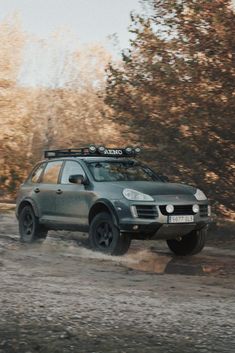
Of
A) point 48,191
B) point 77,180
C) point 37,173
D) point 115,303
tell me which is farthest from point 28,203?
point 115,303

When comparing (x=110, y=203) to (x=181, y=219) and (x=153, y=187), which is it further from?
(x=181, y=219)

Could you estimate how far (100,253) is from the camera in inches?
385

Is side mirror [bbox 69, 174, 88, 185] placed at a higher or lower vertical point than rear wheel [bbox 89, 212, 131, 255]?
higher

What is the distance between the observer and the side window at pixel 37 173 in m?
12.2

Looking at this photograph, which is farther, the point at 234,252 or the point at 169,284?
the point at 234,252

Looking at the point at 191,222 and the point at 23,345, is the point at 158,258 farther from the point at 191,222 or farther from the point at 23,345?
the point at 23,345

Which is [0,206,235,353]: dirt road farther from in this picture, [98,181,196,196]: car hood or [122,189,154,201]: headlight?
[98,181,196,196]: car hood

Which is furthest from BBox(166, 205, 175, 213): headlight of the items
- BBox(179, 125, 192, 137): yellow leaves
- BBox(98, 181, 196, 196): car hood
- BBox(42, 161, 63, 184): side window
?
BBox(179, 125, 192, 137): yellow leaves

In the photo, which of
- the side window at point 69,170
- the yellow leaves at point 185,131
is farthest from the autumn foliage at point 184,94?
the side window at point 69,170

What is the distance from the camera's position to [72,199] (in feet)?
35.3

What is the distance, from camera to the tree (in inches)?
460

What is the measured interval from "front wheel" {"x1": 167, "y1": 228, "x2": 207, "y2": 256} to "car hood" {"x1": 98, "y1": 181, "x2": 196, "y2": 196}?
761mm

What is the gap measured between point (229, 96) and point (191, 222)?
325cm

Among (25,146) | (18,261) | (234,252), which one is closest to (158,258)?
(234,252)
